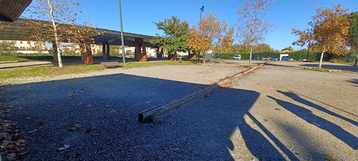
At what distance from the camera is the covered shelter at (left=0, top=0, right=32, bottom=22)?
4145 mm

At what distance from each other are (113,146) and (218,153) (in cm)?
161

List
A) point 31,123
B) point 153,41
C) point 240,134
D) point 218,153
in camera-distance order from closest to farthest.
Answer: point 218,153 < point 240,134 < point 31,123 < point 153,41

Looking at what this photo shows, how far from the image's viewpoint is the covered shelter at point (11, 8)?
13.6 ft

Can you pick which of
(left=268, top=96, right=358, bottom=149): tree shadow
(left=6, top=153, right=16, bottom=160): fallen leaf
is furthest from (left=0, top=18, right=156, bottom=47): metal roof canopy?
(left=268, top=96, right=358, bottom=149): tree shadow

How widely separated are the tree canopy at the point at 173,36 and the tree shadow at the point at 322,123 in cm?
1953

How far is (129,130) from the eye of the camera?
9.14ft

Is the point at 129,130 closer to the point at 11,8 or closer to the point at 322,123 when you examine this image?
the point at 322,123

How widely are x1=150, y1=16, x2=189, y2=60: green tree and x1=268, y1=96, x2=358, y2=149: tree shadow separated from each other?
1953 cm

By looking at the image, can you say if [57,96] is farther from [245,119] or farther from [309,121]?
[309,121]

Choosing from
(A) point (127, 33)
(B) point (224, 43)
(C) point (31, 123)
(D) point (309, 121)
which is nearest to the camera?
(C) point (31, 123)

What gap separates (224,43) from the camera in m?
17.4

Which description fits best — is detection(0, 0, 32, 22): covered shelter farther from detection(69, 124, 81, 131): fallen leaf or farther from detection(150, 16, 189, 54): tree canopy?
detection(150, 16, 189, 54): tree canopy

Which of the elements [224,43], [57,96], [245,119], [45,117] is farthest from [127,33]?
[245,119]

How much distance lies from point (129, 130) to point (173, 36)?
2264 centimetres
